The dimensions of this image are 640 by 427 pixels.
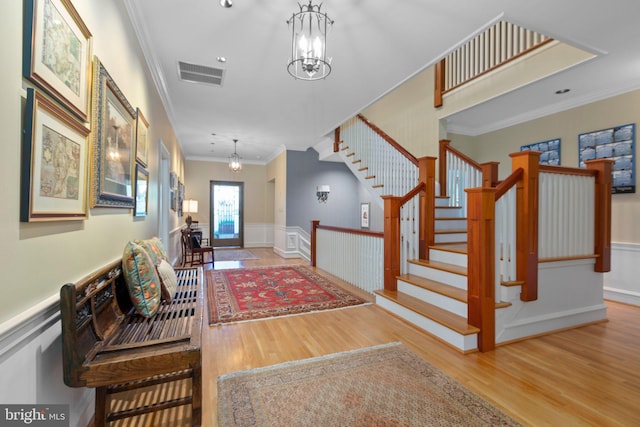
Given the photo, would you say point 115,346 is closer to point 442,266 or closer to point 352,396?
point 352,396

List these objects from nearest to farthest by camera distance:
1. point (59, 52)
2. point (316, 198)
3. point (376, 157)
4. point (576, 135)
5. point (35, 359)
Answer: point (35, 359)
point (59, 52)
point (576, 135)
point (376, 157)
point (316, 198)

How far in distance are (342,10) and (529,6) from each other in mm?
1595

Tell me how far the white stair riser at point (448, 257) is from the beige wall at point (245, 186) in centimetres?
660

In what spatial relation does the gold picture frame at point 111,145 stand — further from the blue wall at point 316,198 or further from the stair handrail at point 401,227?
the blue wall at point 316,198

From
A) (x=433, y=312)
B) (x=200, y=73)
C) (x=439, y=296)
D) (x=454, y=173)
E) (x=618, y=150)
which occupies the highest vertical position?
(x=200, y=73)

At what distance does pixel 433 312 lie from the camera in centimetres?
284

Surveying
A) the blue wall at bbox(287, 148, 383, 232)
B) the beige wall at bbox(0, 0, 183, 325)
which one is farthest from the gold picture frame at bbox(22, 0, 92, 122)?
the blue wall at bbox(287, 148, 383, 232)

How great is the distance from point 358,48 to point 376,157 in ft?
7.77

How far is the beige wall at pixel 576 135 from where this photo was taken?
3.75 m

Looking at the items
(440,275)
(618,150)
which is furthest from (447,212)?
(618,150)

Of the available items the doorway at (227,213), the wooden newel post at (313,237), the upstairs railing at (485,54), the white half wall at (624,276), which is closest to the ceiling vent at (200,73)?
the upstairs railing at (485,54)

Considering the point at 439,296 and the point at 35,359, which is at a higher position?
the point at 35,359

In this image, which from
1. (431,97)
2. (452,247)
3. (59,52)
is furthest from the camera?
(431,97)

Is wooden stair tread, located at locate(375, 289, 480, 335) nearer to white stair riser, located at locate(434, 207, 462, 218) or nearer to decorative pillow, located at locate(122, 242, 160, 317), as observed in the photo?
white stair riser, located at locate(434, 207, 462, 218)
